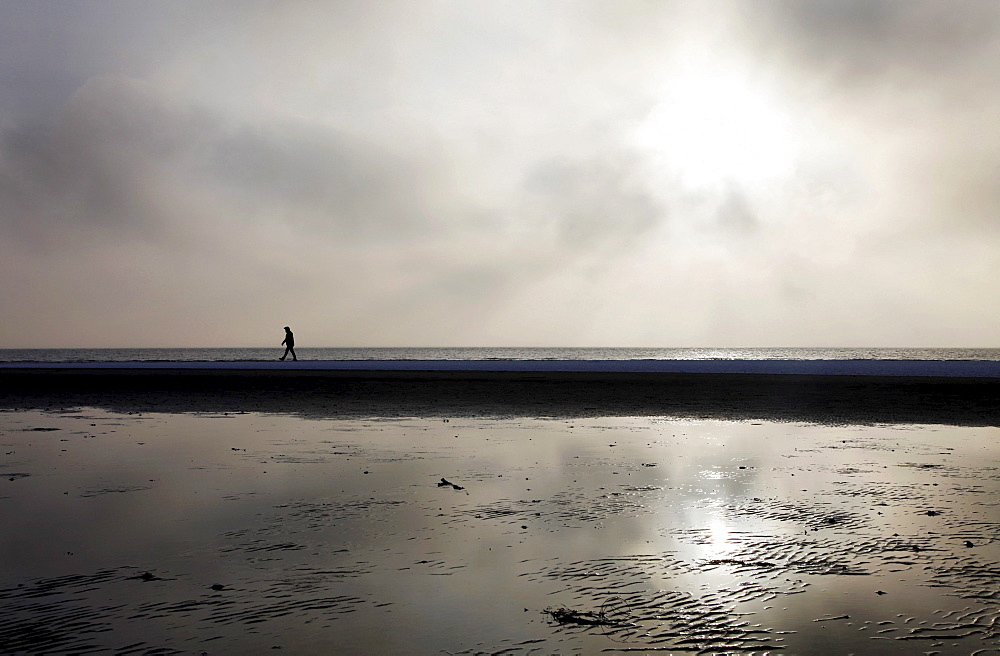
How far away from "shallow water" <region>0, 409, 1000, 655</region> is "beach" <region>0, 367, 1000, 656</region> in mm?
34

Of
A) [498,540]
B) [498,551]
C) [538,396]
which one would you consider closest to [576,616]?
Answer: [498,551]

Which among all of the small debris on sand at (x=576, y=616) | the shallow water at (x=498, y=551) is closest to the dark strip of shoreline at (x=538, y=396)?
the shallow water at (x=498, y=551)

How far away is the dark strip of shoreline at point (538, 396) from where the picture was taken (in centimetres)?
2247

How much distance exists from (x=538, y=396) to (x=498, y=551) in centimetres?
2112

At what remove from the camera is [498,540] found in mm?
7742

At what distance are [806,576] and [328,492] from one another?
592 centimetres

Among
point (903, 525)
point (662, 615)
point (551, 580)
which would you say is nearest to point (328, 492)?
point (551, 580)

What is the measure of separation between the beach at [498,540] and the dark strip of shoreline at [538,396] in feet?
14.8

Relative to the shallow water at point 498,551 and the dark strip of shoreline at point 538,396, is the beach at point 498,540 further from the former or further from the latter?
the dark strip of shoreline at point 538,396

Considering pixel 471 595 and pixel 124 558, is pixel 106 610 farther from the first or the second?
pixel 471 595

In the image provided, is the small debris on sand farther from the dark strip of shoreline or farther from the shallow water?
the dark strip of shoreline

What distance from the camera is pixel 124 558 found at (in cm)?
701

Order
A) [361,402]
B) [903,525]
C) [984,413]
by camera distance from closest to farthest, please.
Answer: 1. [903,525]
2. [984,413]
3. [361,402]

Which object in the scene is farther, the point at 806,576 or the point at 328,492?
the point at 328,492
